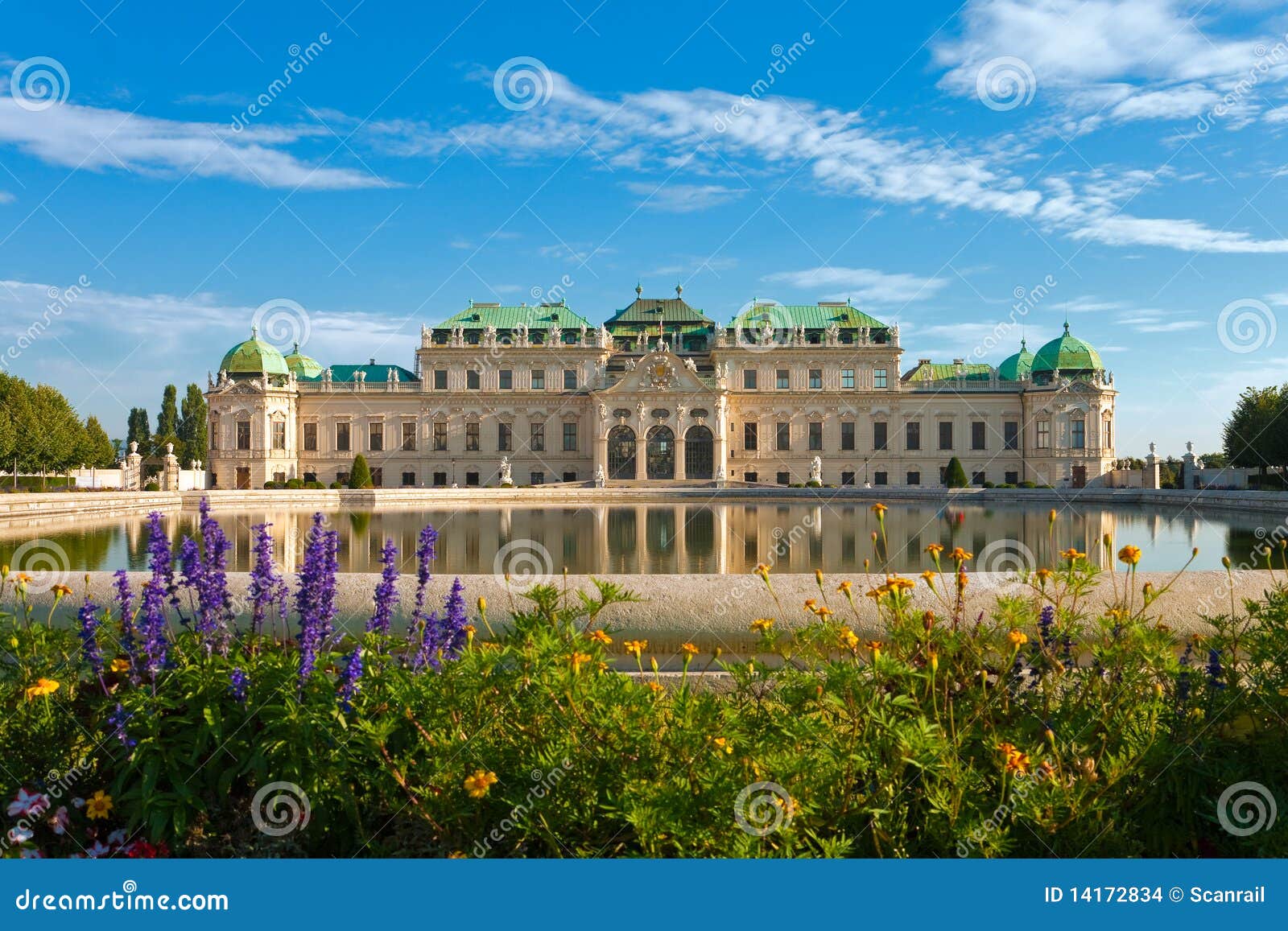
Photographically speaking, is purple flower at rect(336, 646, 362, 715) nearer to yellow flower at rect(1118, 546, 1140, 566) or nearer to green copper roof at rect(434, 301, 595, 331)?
yellow flower at rect(1118, 546, 1140, 566)

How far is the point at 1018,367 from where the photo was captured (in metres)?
65.1

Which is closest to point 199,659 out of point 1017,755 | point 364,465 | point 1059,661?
point 1017,755

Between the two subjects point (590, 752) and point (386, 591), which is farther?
point (386, 591)

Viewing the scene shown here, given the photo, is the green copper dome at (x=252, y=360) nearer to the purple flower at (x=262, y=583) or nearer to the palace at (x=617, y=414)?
the palace at (x=617, y=414)

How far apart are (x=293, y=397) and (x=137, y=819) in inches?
2547

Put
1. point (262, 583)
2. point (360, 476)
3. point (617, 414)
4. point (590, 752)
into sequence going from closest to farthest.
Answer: point (590, 752)
point (262, 583)
point (360, 476)
point (617, 414)

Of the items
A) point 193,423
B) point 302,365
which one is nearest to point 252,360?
point 302,365

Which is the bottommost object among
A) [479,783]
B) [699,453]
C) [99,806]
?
[99,806]

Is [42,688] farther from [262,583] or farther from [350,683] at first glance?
[350,683]

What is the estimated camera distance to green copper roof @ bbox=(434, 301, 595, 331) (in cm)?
6481

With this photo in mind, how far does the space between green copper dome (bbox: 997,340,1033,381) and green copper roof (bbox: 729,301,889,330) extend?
9954 millimetres

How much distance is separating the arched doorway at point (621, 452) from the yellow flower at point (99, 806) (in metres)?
57.6

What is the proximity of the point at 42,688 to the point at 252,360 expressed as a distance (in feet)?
214

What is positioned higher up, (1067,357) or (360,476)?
(1067,357)
